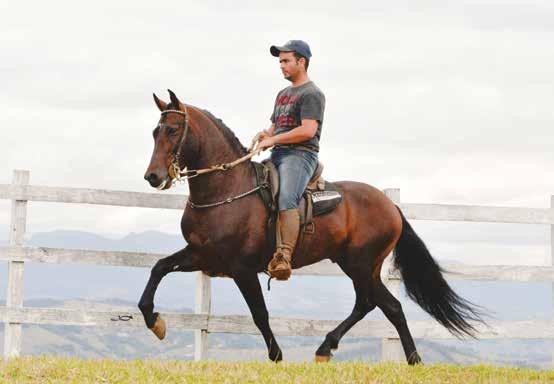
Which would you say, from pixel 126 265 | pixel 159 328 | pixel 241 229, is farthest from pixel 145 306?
pixel 126 265

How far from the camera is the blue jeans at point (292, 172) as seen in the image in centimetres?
841

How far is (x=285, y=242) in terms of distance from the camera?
8375mm

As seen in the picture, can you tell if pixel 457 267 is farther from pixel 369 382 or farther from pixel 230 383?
pixel 230 383

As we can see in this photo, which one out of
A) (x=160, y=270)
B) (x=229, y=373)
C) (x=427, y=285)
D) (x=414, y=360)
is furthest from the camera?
(x=427, y=285)

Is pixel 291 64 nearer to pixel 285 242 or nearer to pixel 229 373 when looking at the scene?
pixel 285 242

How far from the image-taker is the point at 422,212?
11.3 m

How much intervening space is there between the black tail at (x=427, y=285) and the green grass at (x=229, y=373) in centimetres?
131

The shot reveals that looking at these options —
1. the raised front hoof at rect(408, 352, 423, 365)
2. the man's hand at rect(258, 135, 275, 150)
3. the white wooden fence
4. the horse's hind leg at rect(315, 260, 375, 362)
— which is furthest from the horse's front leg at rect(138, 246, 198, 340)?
the raised front hoof at rect(408, 352, 423, 365)

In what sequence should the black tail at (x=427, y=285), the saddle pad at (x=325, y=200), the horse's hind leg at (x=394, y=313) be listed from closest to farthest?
the saddle pad at (x=325, y=200), the horse's hind leg at (x=394, y=313), the black tail at (x=427, y=285)

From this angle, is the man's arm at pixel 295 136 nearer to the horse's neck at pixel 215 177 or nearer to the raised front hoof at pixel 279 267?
the horse's neck at pixel 215 177

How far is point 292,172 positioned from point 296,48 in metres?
1.27

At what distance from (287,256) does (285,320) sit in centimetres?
261

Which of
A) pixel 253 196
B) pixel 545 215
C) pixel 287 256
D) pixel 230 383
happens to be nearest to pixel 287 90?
pixel 253 196

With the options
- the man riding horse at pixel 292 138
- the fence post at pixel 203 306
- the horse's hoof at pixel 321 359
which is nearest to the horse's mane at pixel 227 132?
the man riding horse at pixel 292 138
